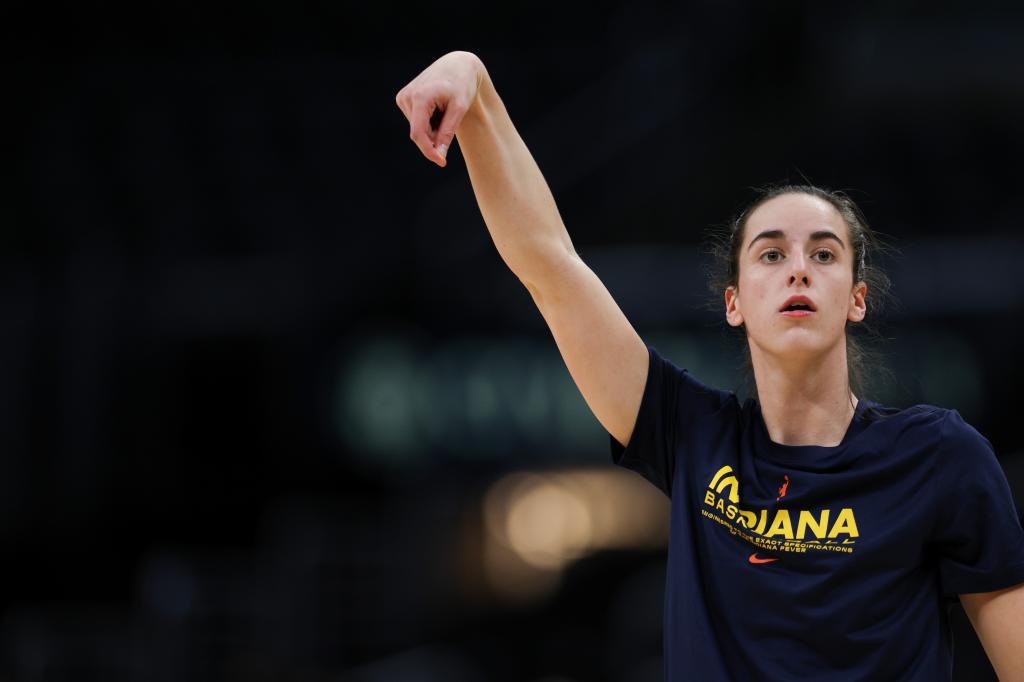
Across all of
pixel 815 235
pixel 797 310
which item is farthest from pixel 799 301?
pixel 815 235

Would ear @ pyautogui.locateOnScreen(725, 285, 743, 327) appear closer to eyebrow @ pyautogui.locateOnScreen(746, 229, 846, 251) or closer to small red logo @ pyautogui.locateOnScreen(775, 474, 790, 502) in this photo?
eyebrow @ pyautogui.locateOnScreen(746, 229, 846, 251)

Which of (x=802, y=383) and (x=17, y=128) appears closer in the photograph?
(x=802, y=383)

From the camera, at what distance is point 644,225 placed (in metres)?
9.99

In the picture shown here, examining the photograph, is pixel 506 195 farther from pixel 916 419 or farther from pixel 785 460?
pixel 916 419

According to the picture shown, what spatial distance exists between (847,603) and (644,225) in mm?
7883

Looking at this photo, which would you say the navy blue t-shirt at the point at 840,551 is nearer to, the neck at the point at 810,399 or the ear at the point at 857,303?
the neck at the point at 810,399

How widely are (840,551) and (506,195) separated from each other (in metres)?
0.94

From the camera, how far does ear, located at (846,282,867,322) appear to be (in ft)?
8.49

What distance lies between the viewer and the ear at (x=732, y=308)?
2.65m

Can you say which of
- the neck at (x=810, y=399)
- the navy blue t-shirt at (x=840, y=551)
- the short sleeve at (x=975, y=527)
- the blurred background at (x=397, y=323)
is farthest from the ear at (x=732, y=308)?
the blurred background at (x=397, y=323)

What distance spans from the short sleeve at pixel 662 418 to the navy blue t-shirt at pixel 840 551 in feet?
0.32

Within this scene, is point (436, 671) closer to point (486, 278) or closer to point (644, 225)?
point (486, 278)

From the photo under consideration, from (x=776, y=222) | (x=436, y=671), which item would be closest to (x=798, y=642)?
(x=776, y=222)

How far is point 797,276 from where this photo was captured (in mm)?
2443
